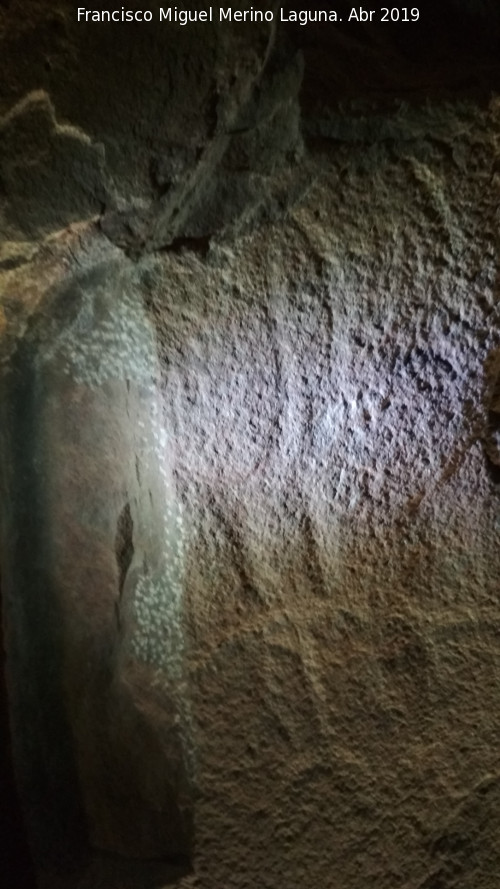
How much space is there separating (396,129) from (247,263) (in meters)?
0.20

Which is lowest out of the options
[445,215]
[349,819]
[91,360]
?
[349,819]

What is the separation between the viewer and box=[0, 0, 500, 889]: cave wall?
863 mm

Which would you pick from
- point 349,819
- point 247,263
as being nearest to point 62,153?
point 247,263

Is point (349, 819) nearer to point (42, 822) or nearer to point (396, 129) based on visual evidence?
point (42, 822)

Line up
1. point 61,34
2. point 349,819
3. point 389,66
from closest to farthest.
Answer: point 61,34 → point 389,66 → point 349,819

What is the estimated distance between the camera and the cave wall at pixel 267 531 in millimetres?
863

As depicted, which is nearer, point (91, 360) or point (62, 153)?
point (62, 153)

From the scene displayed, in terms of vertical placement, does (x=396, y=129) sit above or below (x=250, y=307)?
above

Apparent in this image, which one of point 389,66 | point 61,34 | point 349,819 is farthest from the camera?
point 349,819

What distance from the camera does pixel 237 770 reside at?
0.91m

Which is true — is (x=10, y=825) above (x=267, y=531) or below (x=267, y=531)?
below

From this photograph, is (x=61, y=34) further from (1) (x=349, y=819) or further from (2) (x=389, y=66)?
(1) (x=349, y=819)

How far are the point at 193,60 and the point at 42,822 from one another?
0.81 metres

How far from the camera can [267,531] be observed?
0.93 metres
